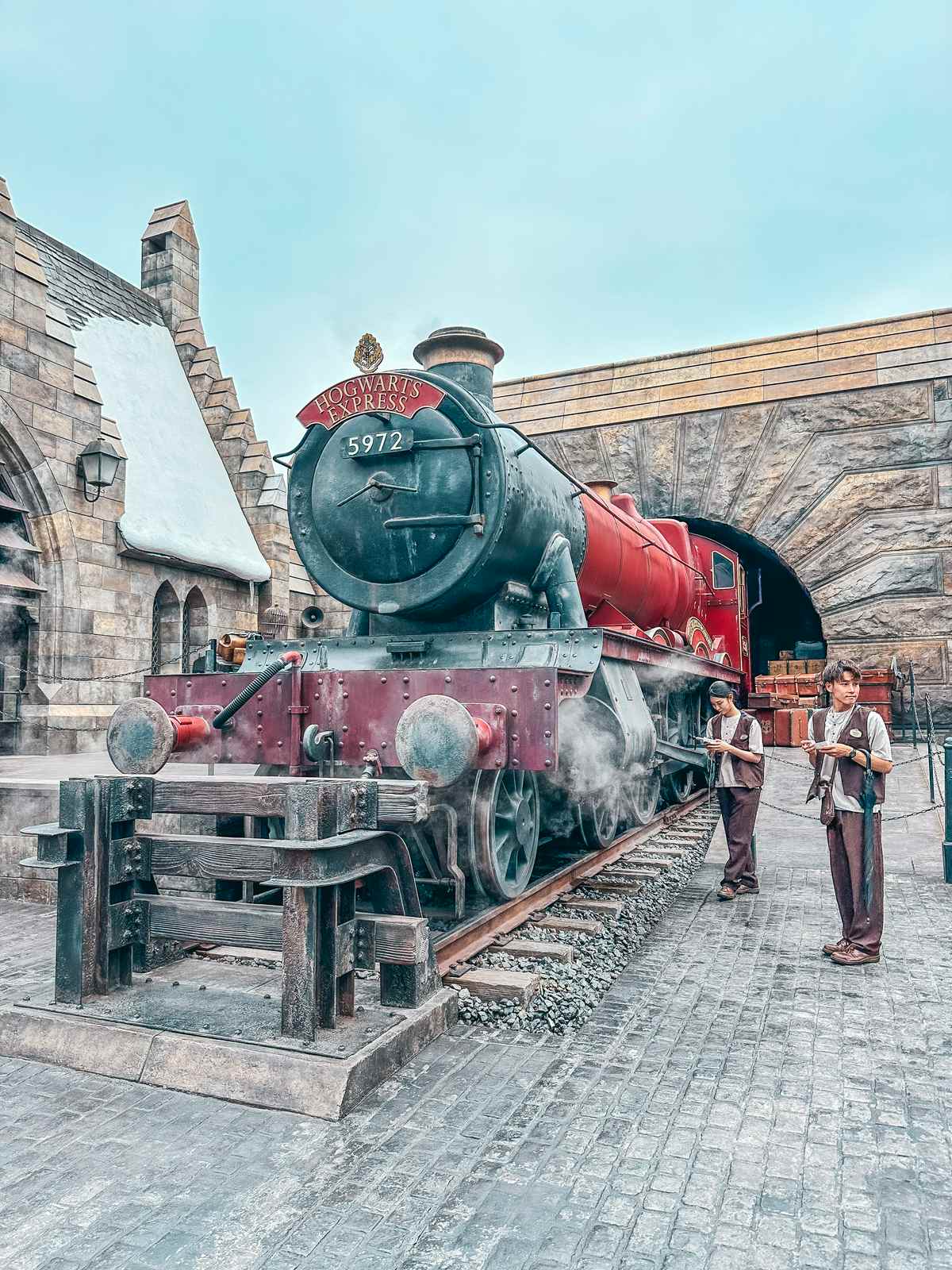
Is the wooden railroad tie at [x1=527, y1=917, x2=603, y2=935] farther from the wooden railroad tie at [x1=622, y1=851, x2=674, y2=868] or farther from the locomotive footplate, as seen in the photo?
the wooden railroad tie at [x1=622, y1=851, x2=674, y2=868]

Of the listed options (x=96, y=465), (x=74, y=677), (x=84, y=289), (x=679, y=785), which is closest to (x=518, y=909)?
(x=679, y=785)

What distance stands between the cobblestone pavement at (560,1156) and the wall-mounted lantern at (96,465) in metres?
6.86

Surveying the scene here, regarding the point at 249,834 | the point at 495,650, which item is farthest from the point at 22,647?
the point at 495,650

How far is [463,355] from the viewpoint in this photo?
5.23 m

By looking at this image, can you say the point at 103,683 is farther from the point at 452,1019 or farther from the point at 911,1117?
the point at 911,1117

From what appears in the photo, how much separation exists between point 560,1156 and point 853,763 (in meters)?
2.43

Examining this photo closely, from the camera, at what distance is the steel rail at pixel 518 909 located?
12.5ft

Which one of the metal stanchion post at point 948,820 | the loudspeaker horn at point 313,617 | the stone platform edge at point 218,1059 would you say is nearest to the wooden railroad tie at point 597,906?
the stone platform edge at point 218,1059

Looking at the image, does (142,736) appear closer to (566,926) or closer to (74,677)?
(566,926)

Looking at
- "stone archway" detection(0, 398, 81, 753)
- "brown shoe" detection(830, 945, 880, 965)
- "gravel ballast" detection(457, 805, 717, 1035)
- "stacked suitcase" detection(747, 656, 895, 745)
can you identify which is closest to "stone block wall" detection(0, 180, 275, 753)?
"stone archway" detection(0, 398, 81, 753)

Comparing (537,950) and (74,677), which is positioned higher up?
(74,677)

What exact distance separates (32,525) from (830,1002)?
27.7 ft

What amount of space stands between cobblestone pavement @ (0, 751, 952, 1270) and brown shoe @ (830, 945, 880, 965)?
0.34m

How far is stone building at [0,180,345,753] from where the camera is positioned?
9039 mm
